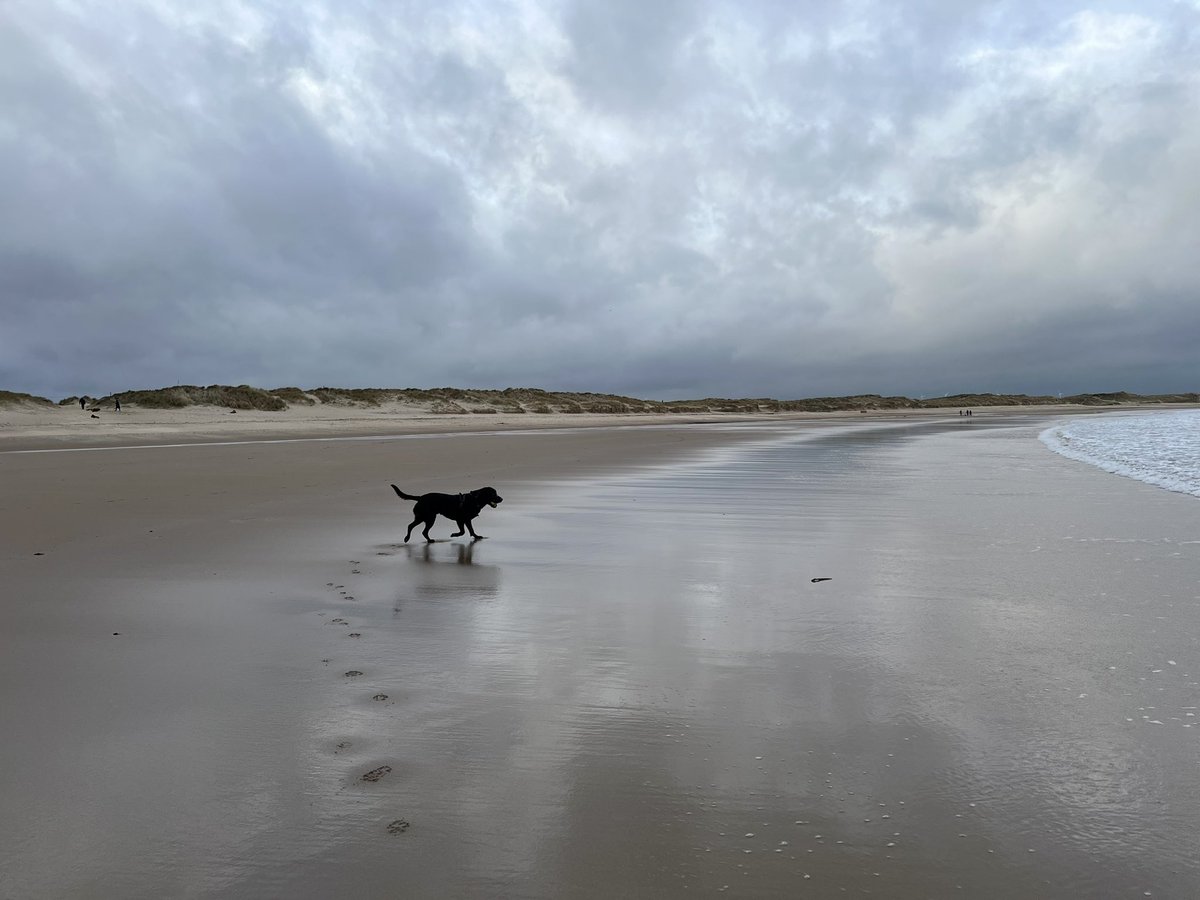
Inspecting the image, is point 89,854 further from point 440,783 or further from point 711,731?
point 711,731

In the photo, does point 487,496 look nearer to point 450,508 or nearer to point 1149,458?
point 450,508

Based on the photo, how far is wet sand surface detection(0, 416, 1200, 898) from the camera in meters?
2.40

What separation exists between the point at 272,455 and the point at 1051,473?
17820mm

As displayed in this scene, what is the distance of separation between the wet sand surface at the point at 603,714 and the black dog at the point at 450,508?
1.01 feet

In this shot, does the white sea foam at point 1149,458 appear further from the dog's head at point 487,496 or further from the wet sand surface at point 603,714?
the dog's head at point 487,496

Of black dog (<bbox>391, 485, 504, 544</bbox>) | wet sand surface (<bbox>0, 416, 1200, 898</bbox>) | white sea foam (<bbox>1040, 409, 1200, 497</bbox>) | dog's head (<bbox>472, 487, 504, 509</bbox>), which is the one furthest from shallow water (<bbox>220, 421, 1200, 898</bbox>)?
white sea foam (<bbox>1040, 409, 1200, 497</bbox>)

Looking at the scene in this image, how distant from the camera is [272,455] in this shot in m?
19.4

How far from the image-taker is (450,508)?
8336mm

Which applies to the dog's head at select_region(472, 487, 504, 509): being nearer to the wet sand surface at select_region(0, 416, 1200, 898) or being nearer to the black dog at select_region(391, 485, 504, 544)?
the black dog at select_region(391, 485, 504, 544)

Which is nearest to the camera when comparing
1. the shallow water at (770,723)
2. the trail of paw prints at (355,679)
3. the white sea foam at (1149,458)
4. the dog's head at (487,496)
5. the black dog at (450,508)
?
the shallow water at (770,723)

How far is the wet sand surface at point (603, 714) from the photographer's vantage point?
94.7 inches

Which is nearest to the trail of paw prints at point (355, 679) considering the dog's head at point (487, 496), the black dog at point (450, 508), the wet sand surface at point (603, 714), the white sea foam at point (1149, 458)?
the wet sand surface at point (603, 714)

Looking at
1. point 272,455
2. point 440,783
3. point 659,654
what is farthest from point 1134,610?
point 272,455

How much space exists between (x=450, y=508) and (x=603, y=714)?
5093mm
